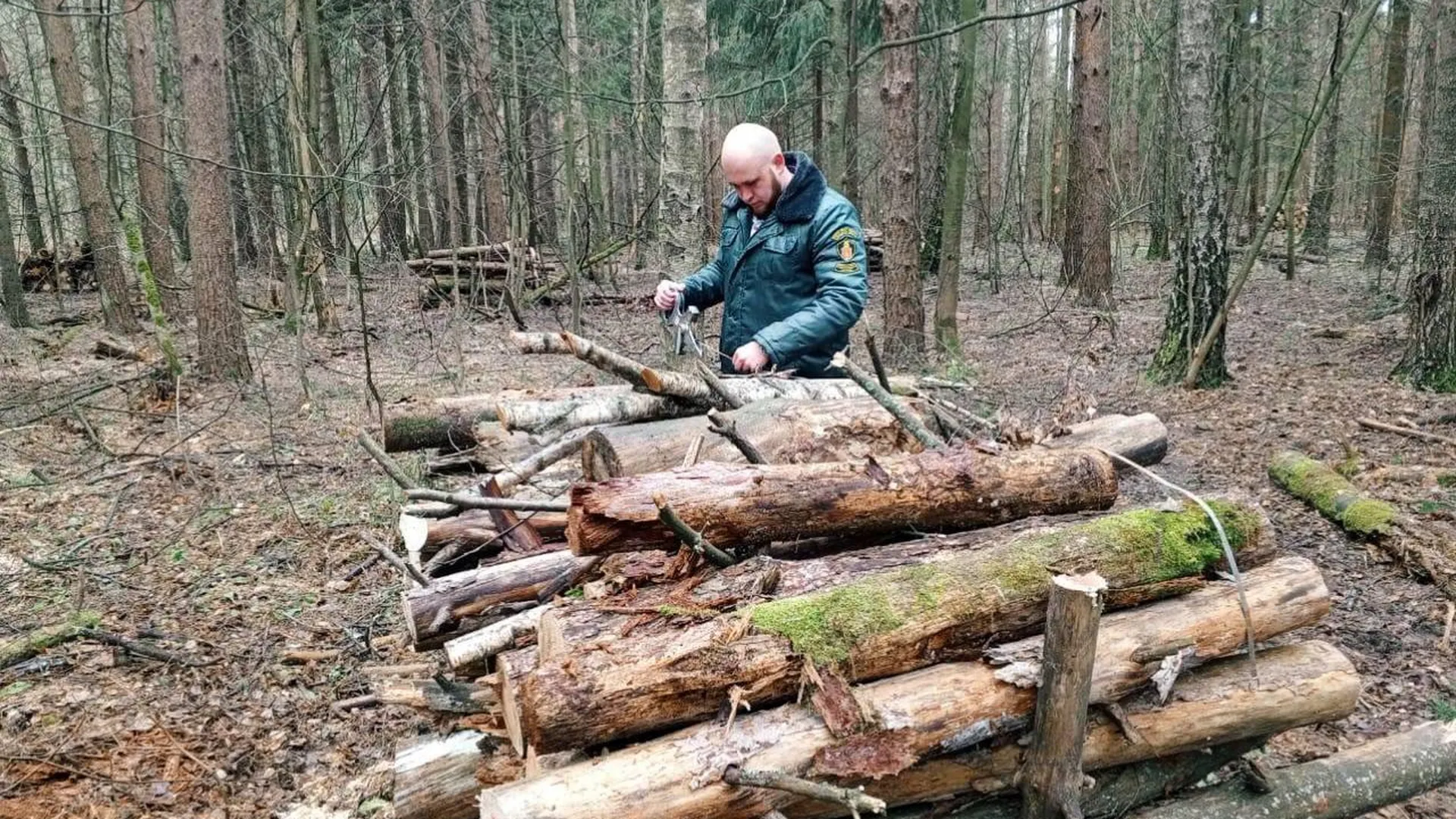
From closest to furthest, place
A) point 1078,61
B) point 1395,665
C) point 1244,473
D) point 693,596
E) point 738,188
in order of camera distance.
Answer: point 693,596
point 1395,665
point 738,188
point 1244,473
point 1078,61

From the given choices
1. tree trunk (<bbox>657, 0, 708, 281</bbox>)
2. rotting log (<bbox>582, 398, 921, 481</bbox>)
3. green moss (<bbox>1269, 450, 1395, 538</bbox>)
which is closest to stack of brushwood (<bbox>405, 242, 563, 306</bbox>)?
tree trunk (<bbox>657, 0, 708, 281</bbox>)

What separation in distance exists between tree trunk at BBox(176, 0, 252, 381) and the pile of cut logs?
694 cm

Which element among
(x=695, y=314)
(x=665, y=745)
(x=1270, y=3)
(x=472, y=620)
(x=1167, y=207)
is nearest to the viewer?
(x=665, y=745)

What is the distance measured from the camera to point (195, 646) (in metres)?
4.48

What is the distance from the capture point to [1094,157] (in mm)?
12305

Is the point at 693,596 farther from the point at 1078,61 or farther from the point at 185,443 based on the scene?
the point at 1078,61

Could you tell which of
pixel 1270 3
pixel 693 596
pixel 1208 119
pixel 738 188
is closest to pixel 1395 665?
pixel 693 596

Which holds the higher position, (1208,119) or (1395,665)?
(1208,119)

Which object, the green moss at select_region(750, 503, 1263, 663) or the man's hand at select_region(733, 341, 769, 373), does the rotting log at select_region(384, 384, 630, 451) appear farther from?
the green moss at select_region(750, 503, 1263, 663)

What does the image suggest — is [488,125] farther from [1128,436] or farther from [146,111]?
[1128,436]

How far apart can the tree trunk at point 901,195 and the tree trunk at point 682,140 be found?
1.97 m

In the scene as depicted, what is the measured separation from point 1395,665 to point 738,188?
145 inches

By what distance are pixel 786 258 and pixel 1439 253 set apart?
19.0 feet

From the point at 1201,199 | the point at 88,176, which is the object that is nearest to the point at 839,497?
the point at 1201,199
